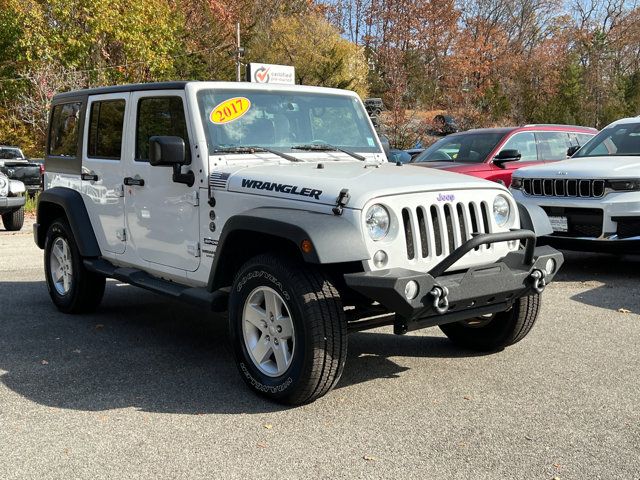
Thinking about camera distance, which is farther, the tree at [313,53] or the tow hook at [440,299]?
the tree at [313,53]

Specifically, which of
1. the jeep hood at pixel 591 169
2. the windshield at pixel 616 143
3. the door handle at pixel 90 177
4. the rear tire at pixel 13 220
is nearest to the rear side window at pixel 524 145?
the windshield at pixel 616 143

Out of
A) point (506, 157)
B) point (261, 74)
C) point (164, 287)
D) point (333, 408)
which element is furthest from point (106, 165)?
point (261, 74)

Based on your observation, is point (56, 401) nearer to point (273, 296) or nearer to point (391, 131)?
point (273, 296)

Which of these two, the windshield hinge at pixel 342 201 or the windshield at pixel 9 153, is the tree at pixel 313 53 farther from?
the windshield hinge at pixel 342 201

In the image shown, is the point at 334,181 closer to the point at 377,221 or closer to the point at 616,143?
the point at 377,221

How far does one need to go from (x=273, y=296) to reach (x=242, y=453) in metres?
0.98

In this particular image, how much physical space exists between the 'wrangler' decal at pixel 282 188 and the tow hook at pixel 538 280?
1407 mm

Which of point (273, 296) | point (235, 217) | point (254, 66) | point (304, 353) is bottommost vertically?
point (304, 353)

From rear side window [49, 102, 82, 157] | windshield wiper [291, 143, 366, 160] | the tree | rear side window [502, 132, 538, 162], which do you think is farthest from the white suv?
the tree

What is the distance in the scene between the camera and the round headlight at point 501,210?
15.4ft

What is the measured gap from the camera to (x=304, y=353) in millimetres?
4059

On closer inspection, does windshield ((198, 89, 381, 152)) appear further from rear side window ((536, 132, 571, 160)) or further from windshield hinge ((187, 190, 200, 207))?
rear side window ((536, 132, 571, 160))

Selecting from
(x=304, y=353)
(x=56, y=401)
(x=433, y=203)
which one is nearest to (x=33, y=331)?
(x=56, y=401)

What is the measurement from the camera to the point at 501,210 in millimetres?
4715
